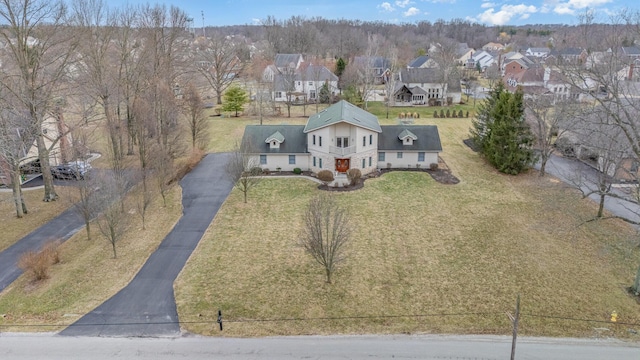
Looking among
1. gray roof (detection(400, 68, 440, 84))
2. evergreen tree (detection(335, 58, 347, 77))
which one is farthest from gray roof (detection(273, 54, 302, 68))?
gray roof (detection(400, 68, 440, 84))

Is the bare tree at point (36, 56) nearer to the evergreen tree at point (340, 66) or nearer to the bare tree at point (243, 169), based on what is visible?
the bare tree at point (243, 169)

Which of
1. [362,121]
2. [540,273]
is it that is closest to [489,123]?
[362,121]

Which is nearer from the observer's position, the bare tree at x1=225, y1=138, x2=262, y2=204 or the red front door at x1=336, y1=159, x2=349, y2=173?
the bare tree at x1=225, y1=138, x2=262, y2=204

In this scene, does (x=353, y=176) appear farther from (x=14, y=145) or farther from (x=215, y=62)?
(x=215, y=62)

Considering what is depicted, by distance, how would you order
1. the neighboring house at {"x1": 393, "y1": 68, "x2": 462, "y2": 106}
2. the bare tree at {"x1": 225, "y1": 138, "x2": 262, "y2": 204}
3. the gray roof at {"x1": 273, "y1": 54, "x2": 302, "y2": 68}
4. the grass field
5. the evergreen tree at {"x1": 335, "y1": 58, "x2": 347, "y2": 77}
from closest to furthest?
the grass field → the bare tree at {"x1": 225, "y1": 138, "x2": 262, "y2": 204} → the neighboring house at {"x1": 393, "y1": 68, "x2": 462, "y2": 106} → the evergreen tree at {"x1": 335, "y1": 58, "x2": 347, "y2": 77} → the gray roof at {"x1": 273, "y1": 54, "x2": 302, "y2": 68}

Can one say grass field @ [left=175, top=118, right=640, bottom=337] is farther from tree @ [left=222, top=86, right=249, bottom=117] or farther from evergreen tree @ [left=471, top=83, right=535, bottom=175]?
tree @ [left=222, top=86, right=249, bottom=117]

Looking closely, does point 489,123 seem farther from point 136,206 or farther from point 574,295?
point 136,206
